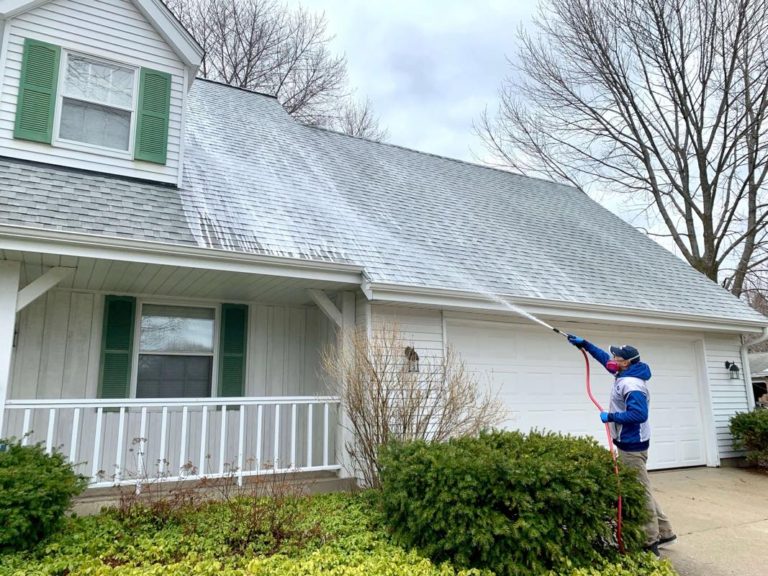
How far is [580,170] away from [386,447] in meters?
15.9

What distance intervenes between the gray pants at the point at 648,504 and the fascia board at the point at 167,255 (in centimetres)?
331

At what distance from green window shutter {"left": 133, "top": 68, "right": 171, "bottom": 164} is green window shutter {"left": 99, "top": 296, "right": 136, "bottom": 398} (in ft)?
5.91

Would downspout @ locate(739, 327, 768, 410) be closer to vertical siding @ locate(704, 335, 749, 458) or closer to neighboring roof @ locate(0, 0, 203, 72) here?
vertical siding @ locate(704, 335, 749, 458)

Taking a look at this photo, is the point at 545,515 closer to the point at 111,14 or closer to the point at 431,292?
the point at 431,292

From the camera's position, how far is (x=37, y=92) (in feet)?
19.8

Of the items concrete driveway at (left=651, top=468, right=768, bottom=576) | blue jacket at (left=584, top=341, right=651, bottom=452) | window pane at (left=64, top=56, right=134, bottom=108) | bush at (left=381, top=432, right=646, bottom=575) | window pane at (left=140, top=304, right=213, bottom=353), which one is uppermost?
window pane at (left=64, top=56, right=134, bottom=108)

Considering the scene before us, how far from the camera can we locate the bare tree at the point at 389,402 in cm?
544

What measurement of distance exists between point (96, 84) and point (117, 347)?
321 cm

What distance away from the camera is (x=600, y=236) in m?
10.9

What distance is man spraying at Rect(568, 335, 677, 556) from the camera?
4477mm

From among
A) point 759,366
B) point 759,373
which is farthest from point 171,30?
point 759,366

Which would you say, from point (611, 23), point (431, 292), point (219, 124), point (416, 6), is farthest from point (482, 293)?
point (611, 23)

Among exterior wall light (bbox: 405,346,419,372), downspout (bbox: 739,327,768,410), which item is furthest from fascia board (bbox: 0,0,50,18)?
downspout (bbox: 739,327,768,410)

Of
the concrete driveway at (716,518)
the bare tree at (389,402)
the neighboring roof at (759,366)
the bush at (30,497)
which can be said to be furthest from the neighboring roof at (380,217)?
the neighboring roof at (759,366)
